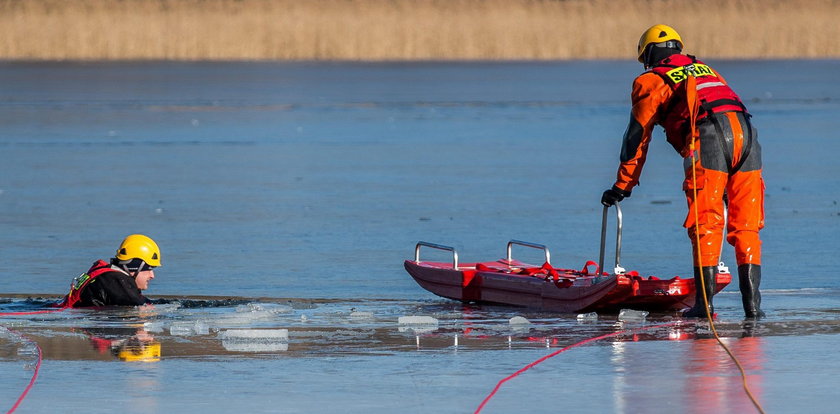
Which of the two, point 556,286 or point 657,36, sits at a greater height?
point 657,36

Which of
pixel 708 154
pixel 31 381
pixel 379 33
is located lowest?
pixel 31 381

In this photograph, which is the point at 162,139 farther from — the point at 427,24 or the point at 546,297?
the point at 427,24

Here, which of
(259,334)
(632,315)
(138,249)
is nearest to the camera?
(259,334)

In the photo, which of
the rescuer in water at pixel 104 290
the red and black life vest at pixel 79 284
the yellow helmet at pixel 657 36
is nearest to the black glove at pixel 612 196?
the yellow helmet at pixel 657 36

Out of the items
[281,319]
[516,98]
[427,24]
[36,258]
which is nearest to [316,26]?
[427,24]

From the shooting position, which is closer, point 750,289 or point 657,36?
point 750,289

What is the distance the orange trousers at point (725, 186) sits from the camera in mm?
8211

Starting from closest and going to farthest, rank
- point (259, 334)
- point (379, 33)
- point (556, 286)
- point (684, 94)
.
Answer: point (259, 334), point (684, 94), point (556, 286), point (379, 33)

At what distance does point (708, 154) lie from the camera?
821 centimetres

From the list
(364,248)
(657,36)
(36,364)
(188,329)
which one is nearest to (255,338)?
(188,329)

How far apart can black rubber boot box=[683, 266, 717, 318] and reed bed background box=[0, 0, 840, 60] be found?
119 ft

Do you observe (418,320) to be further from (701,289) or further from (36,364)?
(36,364)

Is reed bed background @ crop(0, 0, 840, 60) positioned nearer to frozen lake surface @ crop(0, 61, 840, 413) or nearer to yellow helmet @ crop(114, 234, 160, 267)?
frozen lake surface @ crop(0, 61, 840, 413)

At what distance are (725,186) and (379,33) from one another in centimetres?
3821
